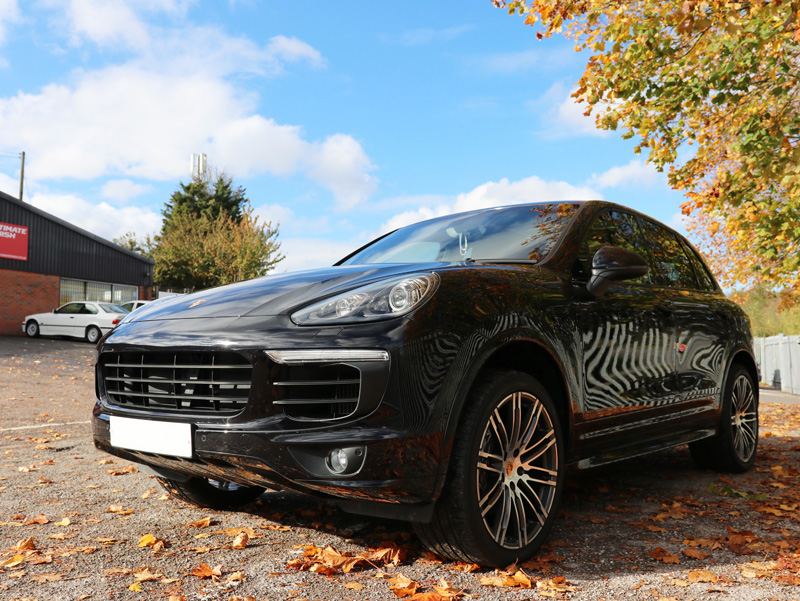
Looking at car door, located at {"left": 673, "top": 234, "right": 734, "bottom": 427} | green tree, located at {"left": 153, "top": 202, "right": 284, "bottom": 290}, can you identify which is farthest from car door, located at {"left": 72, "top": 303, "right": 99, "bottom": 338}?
car door, located at {"left": 673, "top": 234, "right": 734, "bottom": 427}

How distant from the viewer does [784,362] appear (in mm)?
18391

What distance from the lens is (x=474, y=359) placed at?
2666mm

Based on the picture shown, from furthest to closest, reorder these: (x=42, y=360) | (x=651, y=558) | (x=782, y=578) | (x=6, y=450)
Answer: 1. (x=42, y=360)
2. (x=6, y=450)
3. (x=651, y=558)
4. (x=782, y=578)

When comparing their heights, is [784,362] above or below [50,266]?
below

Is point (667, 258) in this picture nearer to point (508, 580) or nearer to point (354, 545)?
point (508, 580)

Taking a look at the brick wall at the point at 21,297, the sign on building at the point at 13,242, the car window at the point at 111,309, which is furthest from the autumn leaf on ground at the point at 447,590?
the sign on building at the point at 13,242

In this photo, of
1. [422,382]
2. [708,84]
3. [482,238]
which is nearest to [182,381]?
[422,382]

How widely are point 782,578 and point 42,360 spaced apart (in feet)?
56.6

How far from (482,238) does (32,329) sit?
85.3 feet

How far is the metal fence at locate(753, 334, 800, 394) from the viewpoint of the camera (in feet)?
57.7

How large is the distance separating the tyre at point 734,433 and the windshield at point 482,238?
221 centimetres

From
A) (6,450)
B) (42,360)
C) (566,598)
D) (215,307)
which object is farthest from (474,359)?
(42,360)

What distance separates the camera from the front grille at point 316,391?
8.11ft

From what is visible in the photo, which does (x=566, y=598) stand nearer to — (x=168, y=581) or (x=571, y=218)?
(x=168, y=581)
